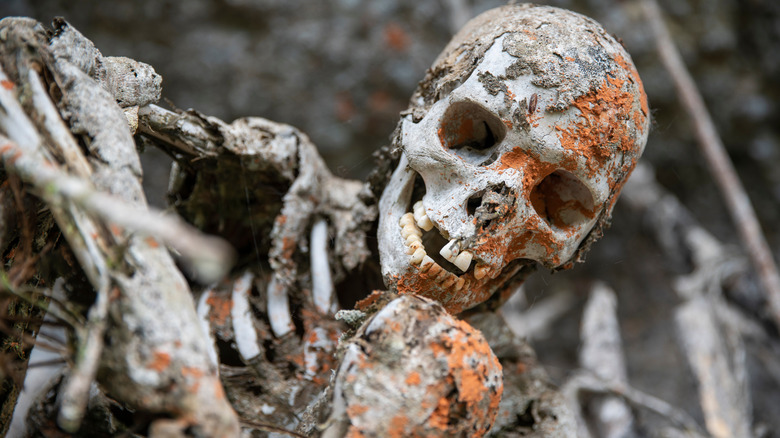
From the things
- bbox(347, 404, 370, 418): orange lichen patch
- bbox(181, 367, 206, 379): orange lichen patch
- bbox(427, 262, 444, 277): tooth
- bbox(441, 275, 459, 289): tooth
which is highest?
bbox(181, 367, 206, 379): orange lichen patch

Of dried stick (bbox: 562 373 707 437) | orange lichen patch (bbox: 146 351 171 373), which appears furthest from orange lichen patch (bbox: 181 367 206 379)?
dried stick (bbox: 562 373 707 437)

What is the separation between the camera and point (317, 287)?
44.4 inches

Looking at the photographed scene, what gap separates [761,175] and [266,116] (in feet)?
6.50

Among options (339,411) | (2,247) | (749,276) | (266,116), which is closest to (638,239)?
(749,276)

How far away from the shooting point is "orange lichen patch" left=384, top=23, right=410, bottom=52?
228 centimetres

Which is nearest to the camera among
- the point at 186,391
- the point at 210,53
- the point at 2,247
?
the point at 186,391

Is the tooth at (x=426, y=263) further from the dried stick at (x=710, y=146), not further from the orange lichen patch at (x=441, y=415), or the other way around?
the dried stick at (x=710, y=146)

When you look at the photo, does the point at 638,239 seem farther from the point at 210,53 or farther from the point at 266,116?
the point at 210,53

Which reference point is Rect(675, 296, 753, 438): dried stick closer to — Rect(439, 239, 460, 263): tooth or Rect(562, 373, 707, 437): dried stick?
Rect(562, 373, 707, 437): dried stick

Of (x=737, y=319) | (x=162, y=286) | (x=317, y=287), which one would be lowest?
(x=737, y=319)

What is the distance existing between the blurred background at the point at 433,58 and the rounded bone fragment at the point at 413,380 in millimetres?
1401

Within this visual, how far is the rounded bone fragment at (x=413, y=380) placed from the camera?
0.68 m

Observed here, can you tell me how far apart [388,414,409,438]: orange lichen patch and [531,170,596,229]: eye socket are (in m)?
0.42

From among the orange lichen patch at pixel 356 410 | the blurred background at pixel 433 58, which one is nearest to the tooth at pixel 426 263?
the orange lichen patch at pixel 356 410
